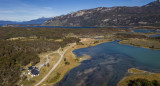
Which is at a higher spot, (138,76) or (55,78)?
(138,76)

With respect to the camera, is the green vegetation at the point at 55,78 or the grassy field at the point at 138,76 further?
the green vegetation at the point at 55,78

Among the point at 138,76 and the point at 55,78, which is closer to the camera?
the point at 138,76

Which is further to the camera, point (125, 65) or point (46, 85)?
point (125, 65)

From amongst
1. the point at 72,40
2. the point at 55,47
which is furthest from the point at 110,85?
the point at 72,40

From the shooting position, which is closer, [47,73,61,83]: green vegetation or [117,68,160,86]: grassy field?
[117,68,160,86]: grassy field

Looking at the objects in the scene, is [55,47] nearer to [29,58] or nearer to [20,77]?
[29,58]

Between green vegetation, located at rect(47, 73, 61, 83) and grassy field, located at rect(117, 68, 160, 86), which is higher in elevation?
grassy field, located at rect(117, 68, 160, 86)

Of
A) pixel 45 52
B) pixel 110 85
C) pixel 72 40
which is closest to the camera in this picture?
pixel 110 85

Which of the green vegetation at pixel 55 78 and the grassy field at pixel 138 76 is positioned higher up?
the grassy field at pixel 138 76
